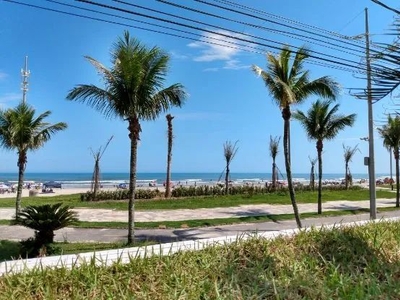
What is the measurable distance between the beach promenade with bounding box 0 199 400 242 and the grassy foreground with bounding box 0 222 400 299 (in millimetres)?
5143

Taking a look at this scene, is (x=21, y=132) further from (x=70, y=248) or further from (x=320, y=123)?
(x=320, y=123)

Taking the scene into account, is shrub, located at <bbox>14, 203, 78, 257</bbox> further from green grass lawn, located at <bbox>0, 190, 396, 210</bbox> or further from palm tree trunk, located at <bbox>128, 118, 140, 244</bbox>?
green grass lawn, located at <bbox>0, 190, 396, 210</bbox>

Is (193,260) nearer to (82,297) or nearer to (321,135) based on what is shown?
(82,297)

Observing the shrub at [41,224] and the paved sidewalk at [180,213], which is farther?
the paved sidewalk at [180,213]

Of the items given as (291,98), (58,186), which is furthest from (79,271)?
(58,186)

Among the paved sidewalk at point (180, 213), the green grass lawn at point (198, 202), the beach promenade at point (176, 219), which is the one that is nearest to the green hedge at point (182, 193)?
the green grass lawn at point (198, 202)

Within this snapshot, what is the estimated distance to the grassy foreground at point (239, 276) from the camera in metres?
3.16

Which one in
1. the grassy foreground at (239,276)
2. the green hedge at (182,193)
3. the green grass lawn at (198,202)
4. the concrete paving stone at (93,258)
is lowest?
the green grass lawn at (198,202)

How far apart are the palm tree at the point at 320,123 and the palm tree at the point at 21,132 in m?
13.1

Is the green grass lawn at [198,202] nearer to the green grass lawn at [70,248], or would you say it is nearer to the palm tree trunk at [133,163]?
the palm tree trunk at [133,163]

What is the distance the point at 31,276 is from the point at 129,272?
30.1 inches

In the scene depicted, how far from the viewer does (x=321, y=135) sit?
22375 millimetres

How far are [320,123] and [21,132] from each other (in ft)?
48.7

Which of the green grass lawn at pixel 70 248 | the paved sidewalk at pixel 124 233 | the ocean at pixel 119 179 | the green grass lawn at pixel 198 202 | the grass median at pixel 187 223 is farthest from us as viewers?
the ocean at pixel 119 179
